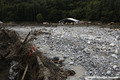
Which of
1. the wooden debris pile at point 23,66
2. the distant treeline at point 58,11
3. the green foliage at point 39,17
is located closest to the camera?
the wooden debris pile at point 23,66

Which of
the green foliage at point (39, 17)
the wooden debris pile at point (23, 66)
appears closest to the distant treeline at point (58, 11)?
the green foliage at point (39, 17)

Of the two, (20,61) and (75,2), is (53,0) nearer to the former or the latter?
(75,2)

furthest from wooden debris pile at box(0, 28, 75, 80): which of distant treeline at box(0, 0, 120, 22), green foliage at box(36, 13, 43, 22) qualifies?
green foliage at box(36, 13, 43, 22)

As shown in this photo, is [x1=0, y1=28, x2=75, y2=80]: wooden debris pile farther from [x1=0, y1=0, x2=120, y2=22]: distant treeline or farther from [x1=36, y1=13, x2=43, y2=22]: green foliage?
[x1=36, y1=13, x2=43, y2=22]: green foliage

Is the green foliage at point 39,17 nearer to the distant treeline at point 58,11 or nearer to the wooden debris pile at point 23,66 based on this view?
the distant treeline at point 58,11

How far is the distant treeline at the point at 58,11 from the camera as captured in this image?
31.1 metres

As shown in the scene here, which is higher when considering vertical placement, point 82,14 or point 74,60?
point 82,14

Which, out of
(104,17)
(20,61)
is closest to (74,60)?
(20,61)

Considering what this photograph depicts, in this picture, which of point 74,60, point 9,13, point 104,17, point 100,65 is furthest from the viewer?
point 9,13

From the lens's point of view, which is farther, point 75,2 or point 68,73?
point 75,2

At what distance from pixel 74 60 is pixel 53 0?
129ft

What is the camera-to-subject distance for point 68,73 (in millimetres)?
5285

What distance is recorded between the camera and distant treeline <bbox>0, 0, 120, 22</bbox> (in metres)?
31.1

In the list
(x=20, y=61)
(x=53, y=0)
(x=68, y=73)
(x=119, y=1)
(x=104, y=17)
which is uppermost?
(x=53, y=0)
